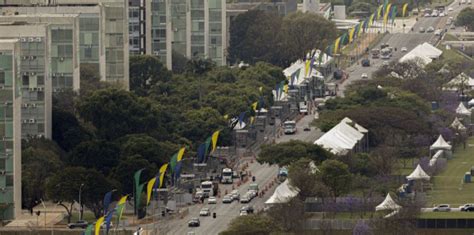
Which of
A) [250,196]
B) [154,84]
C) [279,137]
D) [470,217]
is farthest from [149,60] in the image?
[470,217]

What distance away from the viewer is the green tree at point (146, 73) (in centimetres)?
18500

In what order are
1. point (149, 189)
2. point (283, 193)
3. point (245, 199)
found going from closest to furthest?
1. point (149, 189)
2. point (283, 193)
3. point (245, 199)

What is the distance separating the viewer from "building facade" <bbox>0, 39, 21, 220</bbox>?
133m

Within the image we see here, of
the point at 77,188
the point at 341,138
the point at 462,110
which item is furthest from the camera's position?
the point at 462,110

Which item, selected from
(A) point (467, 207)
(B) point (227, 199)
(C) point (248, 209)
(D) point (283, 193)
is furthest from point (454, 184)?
(C) point (248, 209)

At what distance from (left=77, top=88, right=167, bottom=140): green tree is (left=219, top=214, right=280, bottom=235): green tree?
89.3 feet

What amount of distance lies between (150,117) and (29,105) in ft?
29.6

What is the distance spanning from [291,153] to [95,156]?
13.2 m

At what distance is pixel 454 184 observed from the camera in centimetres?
15162

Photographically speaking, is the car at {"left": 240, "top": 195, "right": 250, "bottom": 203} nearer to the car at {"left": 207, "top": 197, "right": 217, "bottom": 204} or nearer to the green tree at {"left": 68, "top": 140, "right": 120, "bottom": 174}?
the car at {"left": 207, "top": 197, "right": 217, "bottom": 204}

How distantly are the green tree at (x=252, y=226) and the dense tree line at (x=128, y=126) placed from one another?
10.1 metres

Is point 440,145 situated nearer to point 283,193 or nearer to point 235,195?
point 235,195

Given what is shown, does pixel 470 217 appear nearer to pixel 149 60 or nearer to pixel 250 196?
pixel 250 196

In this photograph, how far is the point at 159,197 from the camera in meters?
139
